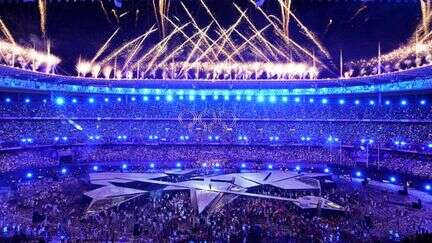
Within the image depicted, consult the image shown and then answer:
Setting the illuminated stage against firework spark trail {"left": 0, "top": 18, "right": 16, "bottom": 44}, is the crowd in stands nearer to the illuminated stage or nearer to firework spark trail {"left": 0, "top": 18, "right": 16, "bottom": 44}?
the illuminated stage

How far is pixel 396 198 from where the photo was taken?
3662 cm

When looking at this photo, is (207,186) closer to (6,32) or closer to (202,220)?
(202,220)

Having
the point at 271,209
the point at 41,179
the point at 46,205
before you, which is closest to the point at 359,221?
the point at 271,209

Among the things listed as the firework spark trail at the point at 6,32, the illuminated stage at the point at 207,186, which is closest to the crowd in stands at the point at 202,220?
the illuminated stage at the point at 207,186

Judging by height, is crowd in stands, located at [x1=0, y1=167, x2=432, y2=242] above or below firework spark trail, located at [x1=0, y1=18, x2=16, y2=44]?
below

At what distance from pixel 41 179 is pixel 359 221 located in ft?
122

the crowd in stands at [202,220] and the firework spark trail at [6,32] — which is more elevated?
the firework spark trail at [6,32]

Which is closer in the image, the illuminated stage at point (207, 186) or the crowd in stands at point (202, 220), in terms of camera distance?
the crowd in stands at point (202, 220)

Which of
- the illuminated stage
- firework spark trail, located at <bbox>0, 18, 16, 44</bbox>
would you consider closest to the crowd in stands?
the illuminated stage

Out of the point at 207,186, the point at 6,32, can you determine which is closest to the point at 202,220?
the point at 207,186

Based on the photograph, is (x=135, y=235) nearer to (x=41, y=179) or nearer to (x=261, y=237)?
(x=261, y=237)

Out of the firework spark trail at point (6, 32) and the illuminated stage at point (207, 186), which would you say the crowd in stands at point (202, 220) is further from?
the firework spark trail at point (6, 32)

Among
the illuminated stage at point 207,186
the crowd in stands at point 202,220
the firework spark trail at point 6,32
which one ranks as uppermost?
the firework spark trail at point 6,32

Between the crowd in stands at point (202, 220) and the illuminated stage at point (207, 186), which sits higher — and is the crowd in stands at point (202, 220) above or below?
below
